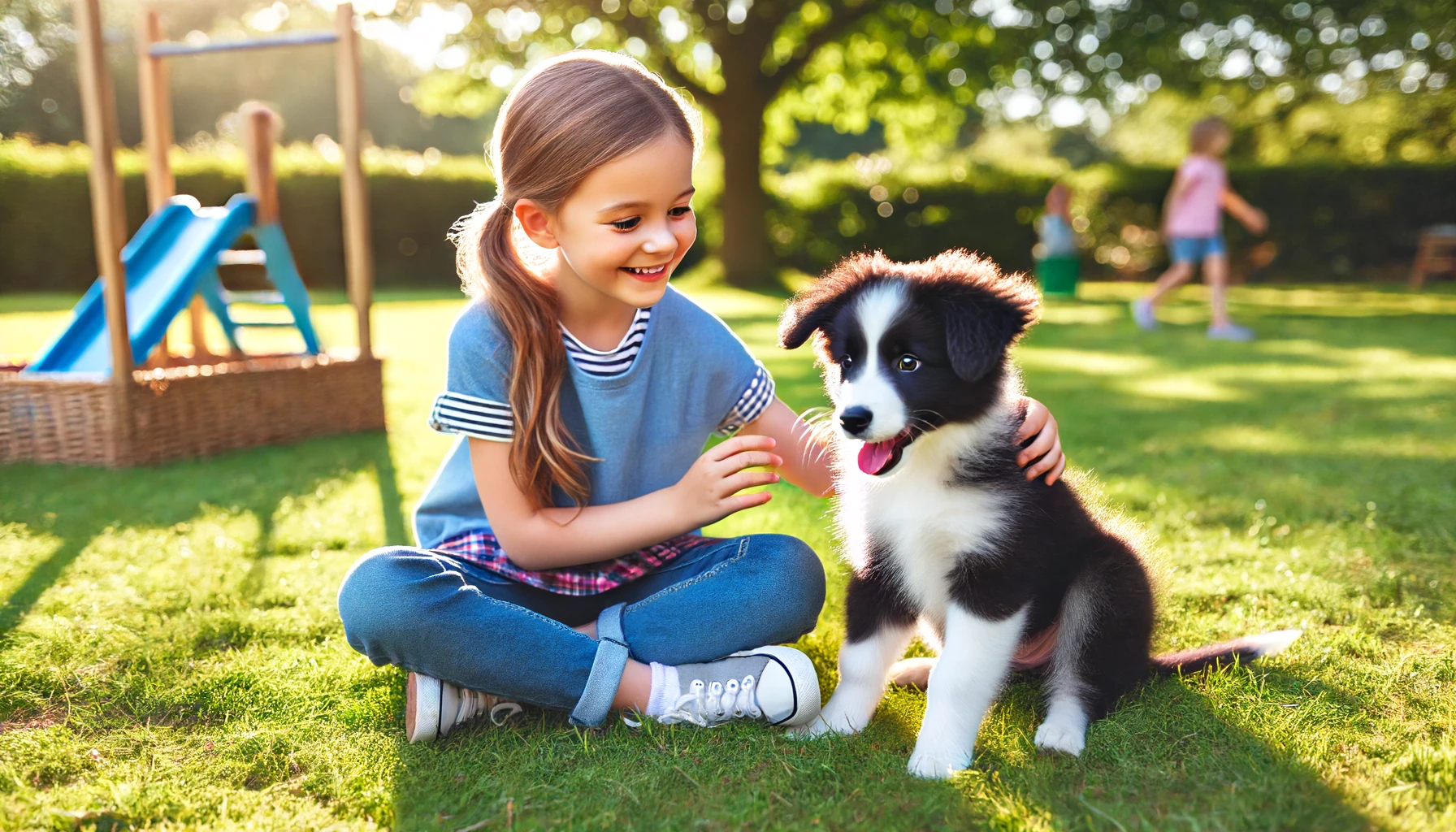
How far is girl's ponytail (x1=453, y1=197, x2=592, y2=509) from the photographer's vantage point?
248cm

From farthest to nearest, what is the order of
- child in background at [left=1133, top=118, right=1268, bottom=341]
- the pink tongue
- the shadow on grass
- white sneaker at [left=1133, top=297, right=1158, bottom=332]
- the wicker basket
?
1. white sneaker at [left=1133, top=297, right=1158, bottom=332]
2. child in background at [left=1133, top=118, right=1268, bottom=341]
3. the wicker basket
4. the shadow on grass
5. the pink tongue

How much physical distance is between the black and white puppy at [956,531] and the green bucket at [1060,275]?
14.0 metres

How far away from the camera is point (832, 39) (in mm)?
16141

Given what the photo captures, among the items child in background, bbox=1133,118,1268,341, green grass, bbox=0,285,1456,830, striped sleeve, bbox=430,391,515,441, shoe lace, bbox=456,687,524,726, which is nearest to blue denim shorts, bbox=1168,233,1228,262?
child in background, bbox=1133,118,1268,341

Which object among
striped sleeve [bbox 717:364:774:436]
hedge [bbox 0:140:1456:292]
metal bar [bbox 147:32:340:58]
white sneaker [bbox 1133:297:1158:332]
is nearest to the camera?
striped sleeve [bbox 717:364:774:436]

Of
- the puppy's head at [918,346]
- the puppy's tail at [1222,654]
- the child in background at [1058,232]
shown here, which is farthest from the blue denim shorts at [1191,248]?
the puppy's head at [918,346]

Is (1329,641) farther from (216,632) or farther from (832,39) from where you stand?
(832,39)

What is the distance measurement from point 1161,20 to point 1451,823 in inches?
594

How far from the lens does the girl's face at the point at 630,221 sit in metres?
2.39

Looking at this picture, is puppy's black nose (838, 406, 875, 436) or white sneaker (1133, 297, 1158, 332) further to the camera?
white sneaker (1133, 297, 1158, 332)

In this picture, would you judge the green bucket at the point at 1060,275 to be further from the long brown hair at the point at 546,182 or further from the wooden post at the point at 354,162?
the long brown hair at the point at 546,182

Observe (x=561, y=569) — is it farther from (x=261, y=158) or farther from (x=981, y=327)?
(x=261, y=158)

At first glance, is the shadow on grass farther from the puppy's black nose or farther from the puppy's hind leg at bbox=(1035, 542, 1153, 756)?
the puppy's hind leg at bbox=(1035, 542, 1153, 756)

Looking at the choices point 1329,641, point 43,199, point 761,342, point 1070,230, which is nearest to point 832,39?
point 1070,230
